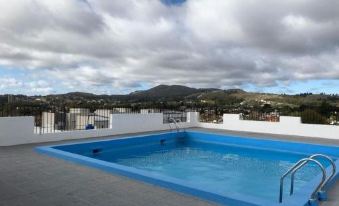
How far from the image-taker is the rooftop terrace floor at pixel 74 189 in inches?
170

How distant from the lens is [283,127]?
509 inches

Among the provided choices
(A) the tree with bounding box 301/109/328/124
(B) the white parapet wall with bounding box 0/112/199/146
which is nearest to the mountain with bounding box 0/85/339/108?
(A) the tree with bounding box 301/109/328/124

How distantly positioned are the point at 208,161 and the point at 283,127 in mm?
4661

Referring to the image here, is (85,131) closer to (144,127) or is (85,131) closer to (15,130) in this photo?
(15,130)

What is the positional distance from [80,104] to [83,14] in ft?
13.6

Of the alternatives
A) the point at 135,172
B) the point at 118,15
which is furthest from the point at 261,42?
the point at 135,172

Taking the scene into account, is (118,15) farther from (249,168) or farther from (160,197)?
(160,197)

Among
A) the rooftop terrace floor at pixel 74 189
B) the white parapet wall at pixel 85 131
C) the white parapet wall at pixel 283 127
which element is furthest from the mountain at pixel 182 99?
the rooftop terrace floor at pixel 74 189

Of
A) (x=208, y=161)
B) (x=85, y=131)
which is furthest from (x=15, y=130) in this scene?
(x=208, y=161)

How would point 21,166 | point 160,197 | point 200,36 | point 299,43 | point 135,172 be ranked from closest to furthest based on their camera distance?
point 160,197 → point 135,172 → point 21,166 → point 299,43 → point 200,36

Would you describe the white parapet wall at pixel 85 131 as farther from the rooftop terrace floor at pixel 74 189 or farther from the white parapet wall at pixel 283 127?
the rooftop terrace floor at pixel 74 189

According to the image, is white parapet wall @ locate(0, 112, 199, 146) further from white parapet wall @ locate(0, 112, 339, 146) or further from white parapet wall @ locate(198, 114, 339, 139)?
white parapet wall @ locate(198, 114, 339, 139)

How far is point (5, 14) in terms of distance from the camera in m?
12.5

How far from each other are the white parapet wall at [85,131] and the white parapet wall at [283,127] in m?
1.75
